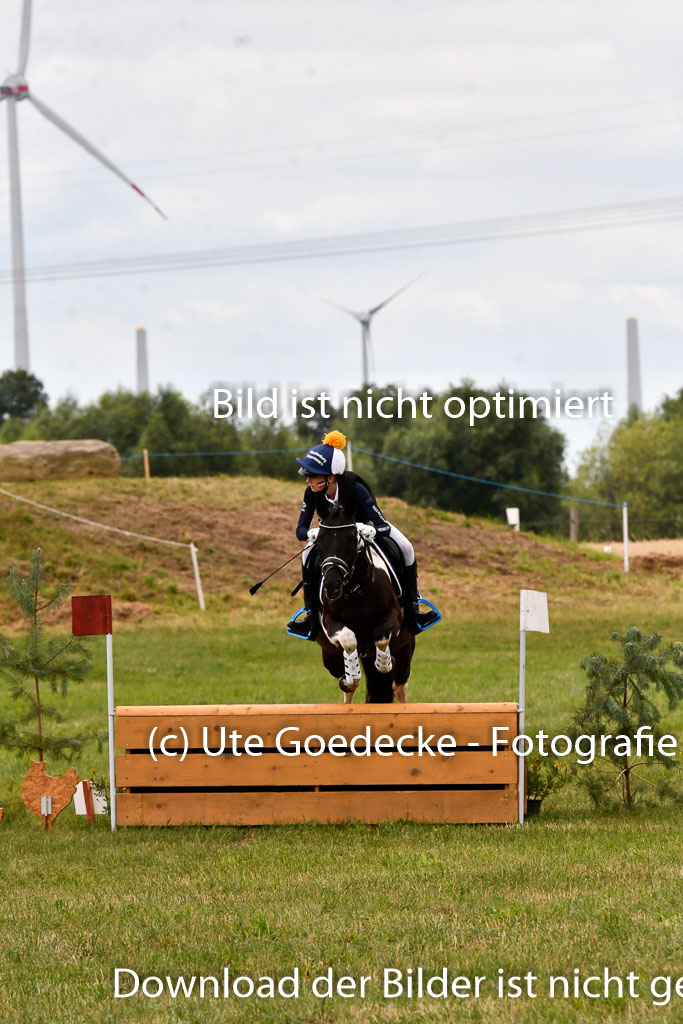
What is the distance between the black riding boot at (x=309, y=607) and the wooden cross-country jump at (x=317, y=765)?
2.32 ft

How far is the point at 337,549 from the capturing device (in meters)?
9.09

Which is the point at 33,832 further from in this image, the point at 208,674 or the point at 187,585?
the point at 187,585

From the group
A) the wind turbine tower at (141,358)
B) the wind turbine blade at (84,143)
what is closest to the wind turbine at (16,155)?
the wind turbine blade at (84,143)

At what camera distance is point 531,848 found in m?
8.15

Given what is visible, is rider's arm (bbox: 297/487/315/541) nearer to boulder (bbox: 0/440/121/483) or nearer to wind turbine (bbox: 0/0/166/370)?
boulder (bbox: 0/440/121/483)

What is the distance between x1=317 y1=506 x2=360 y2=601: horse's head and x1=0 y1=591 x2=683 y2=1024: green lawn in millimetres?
1864

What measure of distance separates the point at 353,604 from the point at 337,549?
0.55 meters

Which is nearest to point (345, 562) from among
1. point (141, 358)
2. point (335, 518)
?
point (335, 518)

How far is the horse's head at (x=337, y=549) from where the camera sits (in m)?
8.90

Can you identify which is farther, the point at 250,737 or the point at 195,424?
the point at 195,424

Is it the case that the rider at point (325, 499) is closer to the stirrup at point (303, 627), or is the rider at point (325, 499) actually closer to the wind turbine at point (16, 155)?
the stirrup at point (303, 627)

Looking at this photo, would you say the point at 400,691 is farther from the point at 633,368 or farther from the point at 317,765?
the point at 633,368

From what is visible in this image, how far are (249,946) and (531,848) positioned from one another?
9.13 feet

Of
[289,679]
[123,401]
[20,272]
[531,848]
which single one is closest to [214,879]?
[531,848]
